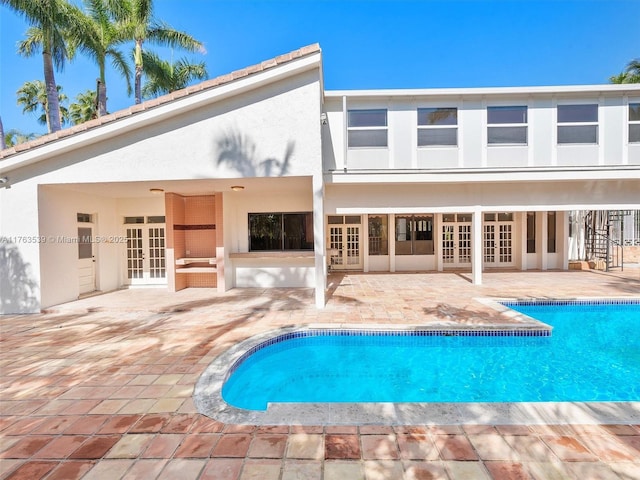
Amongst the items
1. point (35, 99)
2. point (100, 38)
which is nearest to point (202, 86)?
point (100, 38)

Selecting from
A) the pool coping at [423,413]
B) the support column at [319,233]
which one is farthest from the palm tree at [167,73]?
the pool coping at [423,413]

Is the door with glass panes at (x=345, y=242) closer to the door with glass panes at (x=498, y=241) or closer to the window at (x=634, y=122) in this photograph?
the door with glass panes at (x=498, y=241)

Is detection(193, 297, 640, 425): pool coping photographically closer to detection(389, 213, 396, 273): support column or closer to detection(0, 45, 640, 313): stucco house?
detection(0, 45, 640, 313): stucco house

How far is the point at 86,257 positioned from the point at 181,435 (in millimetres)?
9674

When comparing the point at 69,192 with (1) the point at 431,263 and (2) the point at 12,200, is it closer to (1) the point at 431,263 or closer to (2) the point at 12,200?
(2) the point at 12,200

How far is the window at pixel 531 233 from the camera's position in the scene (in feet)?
48.5

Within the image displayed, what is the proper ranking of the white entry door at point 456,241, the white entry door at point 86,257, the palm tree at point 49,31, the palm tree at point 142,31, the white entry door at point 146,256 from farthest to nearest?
the palm tree at point 142,31 < the white entry door at point 456,241 < the white entry door at point 146,256 < the palm tree at point 49,31 < the white entry door at point 86,257

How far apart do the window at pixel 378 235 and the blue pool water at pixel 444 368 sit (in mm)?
8448

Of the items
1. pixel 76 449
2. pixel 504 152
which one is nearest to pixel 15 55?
pixel 76 449

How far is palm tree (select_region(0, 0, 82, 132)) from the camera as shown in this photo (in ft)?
37.1

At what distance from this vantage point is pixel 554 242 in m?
14.7

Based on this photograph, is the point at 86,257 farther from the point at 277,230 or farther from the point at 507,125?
the point at 507,125

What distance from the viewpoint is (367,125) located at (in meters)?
10.3

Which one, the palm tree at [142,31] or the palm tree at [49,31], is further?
the palm tree at [142,31]
